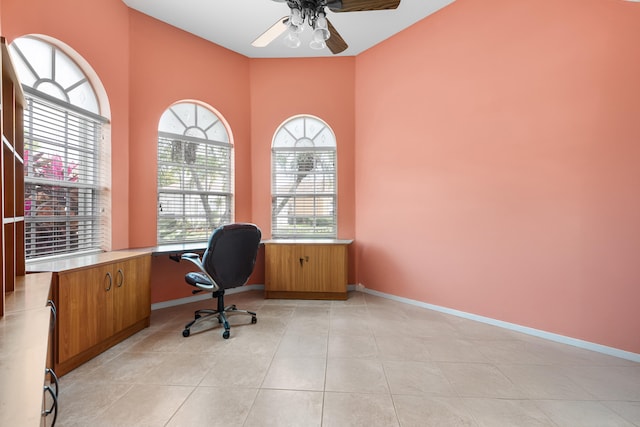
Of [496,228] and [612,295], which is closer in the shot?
[612,295]

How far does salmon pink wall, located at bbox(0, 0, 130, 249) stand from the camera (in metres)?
2.56

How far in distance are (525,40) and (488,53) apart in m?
0.35

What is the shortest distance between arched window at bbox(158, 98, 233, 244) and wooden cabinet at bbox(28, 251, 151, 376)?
106cm

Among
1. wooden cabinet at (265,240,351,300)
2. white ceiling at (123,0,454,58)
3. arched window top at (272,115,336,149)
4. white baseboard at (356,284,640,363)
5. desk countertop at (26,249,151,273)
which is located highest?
white ceiling at (123,0,454,58)

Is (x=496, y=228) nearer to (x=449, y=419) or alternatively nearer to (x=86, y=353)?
(x=449, y=419)

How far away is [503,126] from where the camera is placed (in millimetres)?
3039

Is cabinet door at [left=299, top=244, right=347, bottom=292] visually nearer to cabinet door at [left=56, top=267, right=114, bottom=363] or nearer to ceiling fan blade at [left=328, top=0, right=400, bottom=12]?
cabinet door at [left=56, top=267, right=114, bottom=363]

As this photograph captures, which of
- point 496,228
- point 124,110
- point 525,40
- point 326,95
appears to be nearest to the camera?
point 525,40

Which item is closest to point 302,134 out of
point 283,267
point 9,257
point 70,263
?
point 283,267

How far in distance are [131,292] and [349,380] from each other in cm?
228

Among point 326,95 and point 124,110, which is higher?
point 326,95

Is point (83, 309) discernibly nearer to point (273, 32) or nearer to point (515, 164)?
point (273, 32)

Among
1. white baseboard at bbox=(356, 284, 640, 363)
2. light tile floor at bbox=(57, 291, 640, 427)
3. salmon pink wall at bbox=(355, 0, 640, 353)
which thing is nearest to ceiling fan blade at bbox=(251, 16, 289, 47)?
salmon pink wall at bbox=(355, 0, 640, 353)

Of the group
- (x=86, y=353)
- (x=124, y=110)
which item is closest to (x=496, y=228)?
(x=86, y=353)
